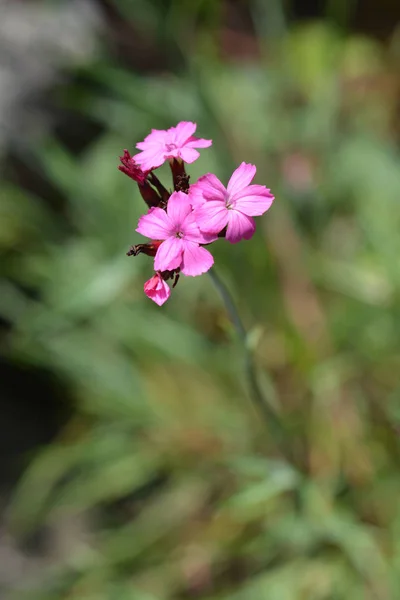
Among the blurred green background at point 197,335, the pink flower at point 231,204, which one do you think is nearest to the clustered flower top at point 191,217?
the pink flower at point 231,204

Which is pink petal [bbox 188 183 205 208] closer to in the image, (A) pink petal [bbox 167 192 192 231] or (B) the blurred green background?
(A) pink petal [bbox 167 192 192 231]

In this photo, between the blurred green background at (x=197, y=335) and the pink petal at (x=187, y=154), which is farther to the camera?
the blurred green background at (x=197, y=335)

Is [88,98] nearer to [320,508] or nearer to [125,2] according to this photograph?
[125,2]

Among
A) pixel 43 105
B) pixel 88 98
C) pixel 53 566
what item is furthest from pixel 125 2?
pixel 53 566

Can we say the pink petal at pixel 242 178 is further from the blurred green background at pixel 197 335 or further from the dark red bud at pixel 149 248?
the blurred green background at pixel 197 335

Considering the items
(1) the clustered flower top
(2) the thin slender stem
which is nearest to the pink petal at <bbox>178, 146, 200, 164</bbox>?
(1) the clustered flower top

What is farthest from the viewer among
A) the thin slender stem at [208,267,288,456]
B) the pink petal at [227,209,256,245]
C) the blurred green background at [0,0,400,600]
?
the blurred green background at [0,0,400,600]

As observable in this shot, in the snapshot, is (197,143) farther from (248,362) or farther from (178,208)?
(248,362)

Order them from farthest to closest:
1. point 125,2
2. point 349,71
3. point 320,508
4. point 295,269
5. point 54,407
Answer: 1. point 349,71
2. point 54,407
3. point 295,269
4. point 125,2
5. point 320,508
